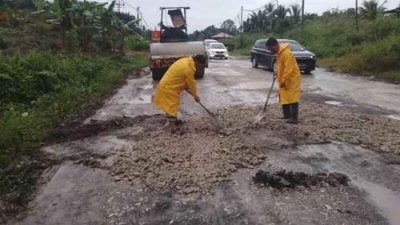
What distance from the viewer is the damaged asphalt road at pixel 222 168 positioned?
4.76m

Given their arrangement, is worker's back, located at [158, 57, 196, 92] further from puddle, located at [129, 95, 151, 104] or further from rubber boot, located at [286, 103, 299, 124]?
puddle, located at [129, 95, 151, 104]

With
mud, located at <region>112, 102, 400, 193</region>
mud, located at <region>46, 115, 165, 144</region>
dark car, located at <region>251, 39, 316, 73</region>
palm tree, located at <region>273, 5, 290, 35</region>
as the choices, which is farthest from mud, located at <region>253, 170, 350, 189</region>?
palm tree, located at <region>273, 5, 290, 35</region>

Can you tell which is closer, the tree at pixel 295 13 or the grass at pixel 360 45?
the grass at pixel 360 45

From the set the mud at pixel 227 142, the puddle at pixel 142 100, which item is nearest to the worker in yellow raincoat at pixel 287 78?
the mud at pixel 227 142

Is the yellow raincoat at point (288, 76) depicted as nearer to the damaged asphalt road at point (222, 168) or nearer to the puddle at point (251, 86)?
the damaged asphalt road at point (222, 168)

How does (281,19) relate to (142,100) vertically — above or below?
above

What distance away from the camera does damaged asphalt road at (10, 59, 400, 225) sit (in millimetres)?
4762

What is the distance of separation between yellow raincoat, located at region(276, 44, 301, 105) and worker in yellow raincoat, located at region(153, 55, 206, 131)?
1589mm

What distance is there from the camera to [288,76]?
9062 mm

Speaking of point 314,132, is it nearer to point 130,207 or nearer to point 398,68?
point 130,207

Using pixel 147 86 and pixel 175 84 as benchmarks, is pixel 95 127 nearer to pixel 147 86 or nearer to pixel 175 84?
pixel 175 84

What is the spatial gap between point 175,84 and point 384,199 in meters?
4.42

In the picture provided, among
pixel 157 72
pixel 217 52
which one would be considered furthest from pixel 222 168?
pixel 217 52

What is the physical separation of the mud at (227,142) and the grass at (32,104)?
1.29 metres
